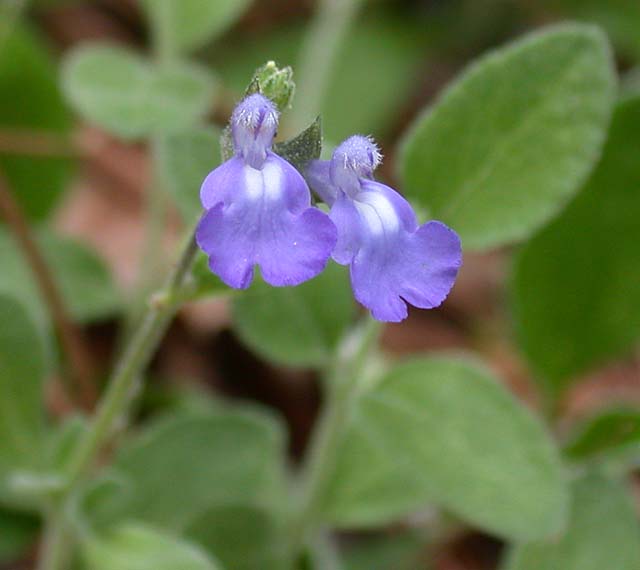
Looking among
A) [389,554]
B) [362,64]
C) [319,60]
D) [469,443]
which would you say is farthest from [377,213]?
[362,64]

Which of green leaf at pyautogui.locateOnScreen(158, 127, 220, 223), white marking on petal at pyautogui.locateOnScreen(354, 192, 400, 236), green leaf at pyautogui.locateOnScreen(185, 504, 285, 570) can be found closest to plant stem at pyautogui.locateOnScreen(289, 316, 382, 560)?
green leaf at pyautogui.locateOnScreen(185, 504, 285, 570)

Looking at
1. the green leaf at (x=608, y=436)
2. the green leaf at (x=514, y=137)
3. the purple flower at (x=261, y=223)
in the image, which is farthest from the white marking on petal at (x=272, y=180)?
the green leaf at (x=608, y=436)

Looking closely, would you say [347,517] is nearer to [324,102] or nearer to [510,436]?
[510,436]

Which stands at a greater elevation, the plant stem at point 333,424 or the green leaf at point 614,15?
the green leaf at point 614,15

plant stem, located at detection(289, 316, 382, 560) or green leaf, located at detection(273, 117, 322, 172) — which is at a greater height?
plant stem, located at detection(289, 316, 382, 560)

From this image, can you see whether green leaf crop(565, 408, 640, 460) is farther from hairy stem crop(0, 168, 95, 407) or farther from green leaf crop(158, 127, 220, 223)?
hairy stem crop(0, 168, 95, 407)

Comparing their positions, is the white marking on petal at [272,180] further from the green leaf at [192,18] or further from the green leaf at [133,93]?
the green leaf at [192,18]

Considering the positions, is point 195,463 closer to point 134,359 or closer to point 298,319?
point 298,319
